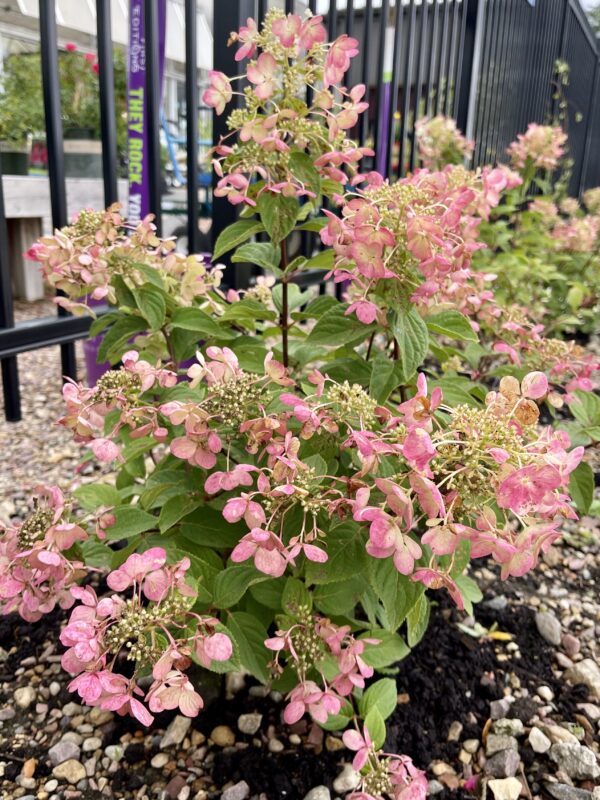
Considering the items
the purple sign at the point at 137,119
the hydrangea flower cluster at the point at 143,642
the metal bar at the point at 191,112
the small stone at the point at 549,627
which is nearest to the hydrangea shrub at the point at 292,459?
the hydrangea flower cluster at the point at 143,642

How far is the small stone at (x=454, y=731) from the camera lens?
1.16 m

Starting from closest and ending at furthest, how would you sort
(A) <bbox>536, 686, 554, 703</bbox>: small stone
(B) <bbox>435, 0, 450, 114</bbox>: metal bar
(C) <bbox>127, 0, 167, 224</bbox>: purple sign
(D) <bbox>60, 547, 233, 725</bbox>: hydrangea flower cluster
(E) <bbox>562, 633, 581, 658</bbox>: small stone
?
(D) <bbox>60, 547, 233, 725</bbox>: hydrangea flower cluster < (A) <bbox>536, 686, 554, 703</bbox>: small stone < (E) <bbox>562, 633, 581, 658</bbox>: small stone < (C) <bbox>127, 0, 167, 224</bbox>: purple sign < (B) <bbox>435, 0, 450, 114</bbox>: metal bar

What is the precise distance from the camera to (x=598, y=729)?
120 centimetres

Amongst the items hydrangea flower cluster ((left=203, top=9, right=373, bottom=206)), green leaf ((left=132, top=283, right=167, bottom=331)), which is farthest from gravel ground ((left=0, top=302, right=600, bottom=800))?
hydrangea flower cluster ((left=203, top=9, right=373, bottom=206))

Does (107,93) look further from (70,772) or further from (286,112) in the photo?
(70,772)

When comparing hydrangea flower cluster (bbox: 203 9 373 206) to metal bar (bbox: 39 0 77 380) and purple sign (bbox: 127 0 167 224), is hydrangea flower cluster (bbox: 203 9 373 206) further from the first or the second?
purple sign (bbox: 127 0 167 224)

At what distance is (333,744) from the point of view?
1.12m

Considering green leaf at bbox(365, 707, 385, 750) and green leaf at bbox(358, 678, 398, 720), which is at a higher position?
green leaf at bbox(365, 707, 385, 750)

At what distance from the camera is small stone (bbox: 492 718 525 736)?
117cm

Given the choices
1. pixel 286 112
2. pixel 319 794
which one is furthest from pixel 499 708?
pixel 286 112

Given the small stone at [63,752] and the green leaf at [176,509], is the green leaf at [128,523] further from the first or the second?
the small stone at [63,752]

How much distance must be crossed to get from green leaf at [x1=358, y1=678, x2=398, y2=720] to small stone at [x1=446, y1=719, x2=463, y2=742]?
20cm

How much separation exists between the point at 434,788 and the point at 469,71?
4.11 metres

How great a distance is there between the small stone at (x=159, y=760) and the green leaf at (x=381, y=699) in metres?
0.33
